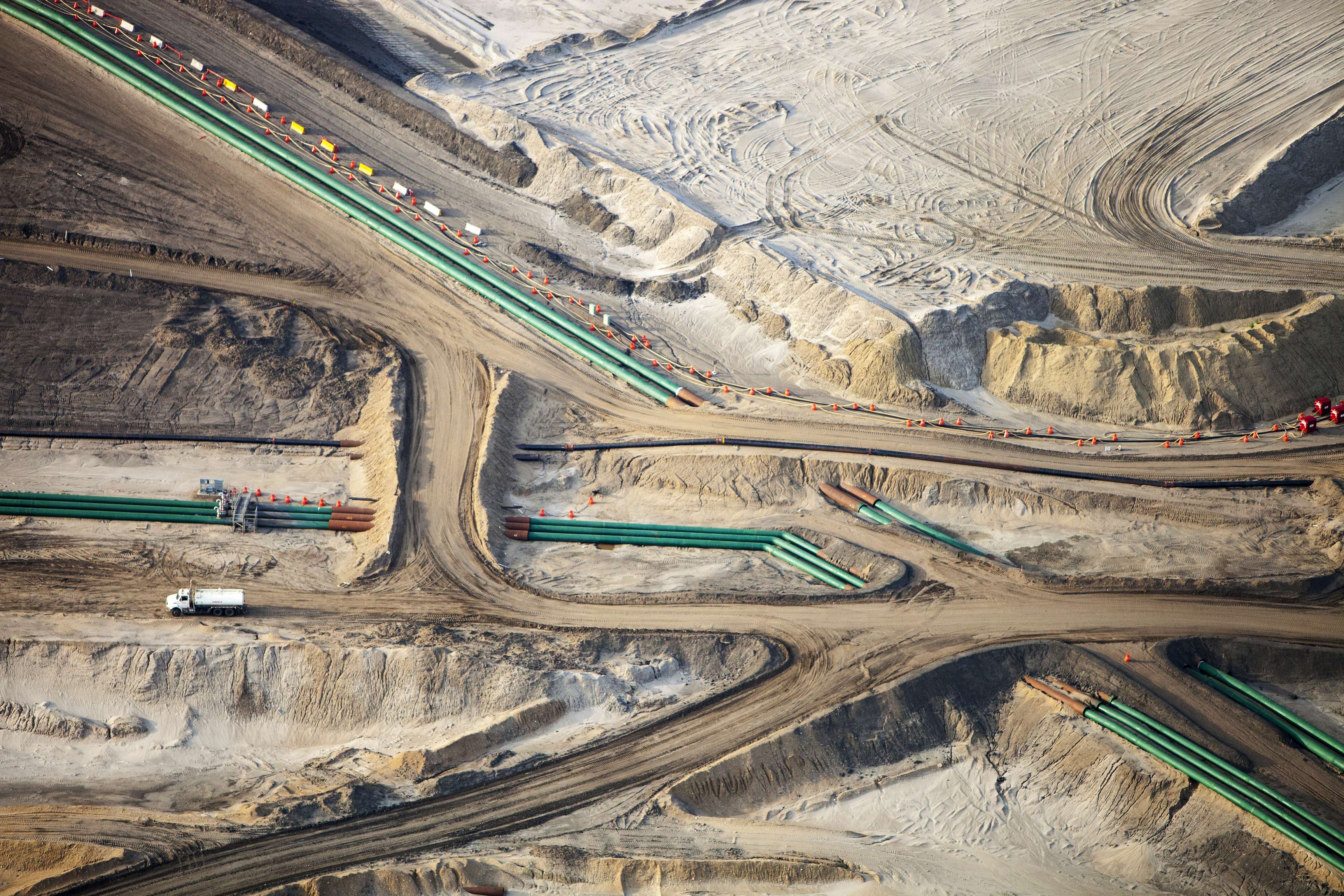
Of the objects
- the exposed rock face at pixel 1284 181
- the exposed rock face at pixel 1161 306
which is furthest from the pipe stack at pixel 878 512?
the exposed rock face at pixel 1284 181

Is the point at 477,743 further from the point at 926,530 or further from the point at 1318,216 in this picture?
the point at 1318,216

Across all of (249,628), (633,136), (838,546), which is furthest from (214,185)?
(838,546)

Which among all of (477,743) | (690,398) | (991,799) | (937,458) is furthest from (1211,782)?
(690,398)

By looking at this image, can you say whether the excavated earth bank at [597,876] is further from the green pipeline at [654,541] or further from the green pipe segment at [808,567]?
the green pipeline at [654,541]

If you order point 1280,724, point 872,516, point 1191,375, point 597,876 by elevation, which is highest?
point 1191,375

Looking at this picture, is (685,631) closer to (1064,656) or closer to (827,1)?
(1064,656)

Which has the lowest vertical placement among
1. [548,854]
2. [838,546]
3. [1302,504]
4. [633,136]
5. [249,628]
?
[548,854]
